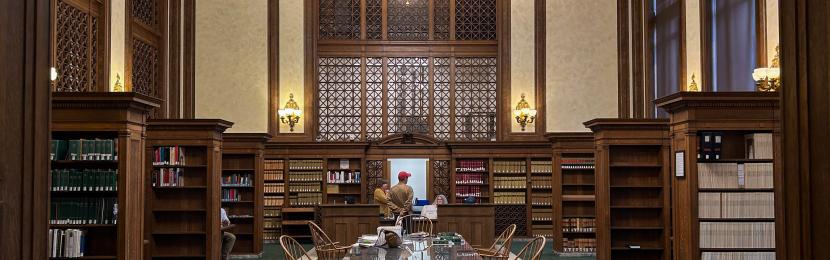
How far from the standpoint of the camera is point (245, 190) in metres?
14.1

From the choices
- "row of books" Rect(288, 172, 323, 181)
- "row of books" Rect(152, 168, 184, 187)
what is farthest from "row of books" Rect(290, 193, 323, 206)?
"row of books" Rect(152, 168, 184, 187)

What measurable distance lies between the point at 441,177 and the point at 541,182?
195cm

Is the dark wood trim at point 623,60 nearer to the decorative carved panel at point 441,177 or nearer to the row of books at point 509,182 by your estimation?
the row of books at point 509,182

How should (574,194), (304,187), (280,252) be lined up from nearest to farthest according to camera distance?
(574,194), (280,252), (304,187)

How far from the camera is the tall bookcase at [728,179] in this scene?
26.1ft

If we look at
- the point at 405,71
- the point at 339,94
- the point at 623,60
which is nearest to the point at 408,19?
the point at 405,71

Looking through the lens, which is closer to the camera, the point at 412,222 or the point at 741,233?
the point at 741,233

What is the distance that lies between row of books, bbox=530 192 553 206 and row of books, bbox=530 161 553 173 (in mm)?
463

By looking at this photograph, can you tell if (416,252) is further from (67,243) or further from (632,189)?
(632,189)

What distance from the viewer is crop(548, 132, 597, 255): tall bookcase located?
14.2 m

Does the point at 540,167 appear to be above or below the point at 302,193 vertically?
above

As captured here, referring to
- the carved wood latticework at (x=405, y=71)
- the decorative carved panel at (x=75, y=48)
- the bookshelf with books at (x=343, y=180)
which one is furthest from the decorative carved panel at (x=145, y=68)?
the carved wood latticework at (x=405, y=71)
